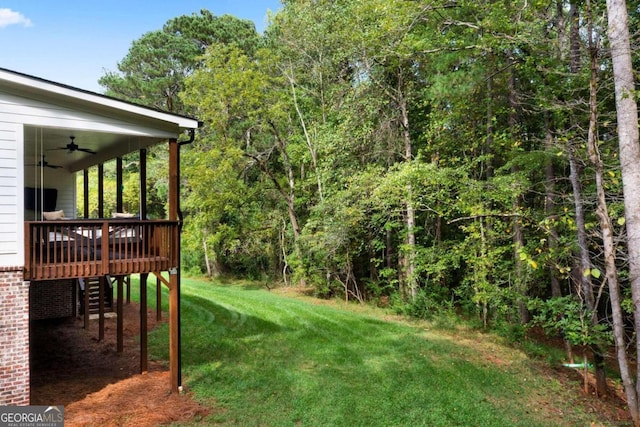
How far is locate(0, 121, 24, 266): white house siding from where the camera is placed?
19.0ft

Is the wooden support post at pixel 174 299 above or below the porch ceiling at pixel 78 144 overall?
below

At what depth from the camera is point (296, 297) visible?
17219 millimetres

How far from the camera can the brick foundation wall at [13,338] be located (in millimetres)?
5719

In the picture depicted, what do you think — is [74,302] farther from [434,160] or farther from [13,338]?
[434,160]

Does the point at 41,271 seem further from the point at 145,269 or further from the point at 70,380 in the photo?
the point at 70,380

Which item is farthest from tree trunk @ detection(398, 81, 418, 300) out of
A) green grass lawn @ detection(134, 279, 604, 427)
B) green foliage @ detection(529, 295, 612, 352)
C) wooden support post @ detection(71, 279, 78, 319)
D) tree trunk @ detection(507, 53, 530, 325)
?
wooden support post @ detection(71, 279, 78, 319)

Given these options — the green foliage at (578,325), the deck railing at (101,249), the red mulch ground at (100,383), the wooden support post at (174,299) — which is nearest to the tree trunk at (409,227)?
the green foliage at (578,325)

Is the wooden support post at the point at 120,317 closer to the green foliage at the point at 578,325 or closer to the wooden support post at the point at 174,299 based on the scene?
the wooden support post at the point at 174,299

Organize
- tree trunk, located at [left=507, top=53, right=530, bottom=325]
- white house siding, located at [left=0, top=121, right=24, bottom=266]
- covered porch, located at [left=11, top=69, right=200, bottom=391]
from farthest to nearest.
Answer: tree trunk, located at [left=507, top=53, right=530, bottom=325]
covered porch, located at [left=11, top=69, right=200, bottom=391]
white house siding, located at [left=0, top=121, right=24, bottom=266]

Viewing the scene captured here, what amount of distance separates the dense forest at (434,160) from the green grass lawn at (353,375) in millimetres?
1378

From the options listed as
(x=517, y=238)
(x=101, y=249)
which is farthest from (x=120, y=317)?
(x=517, y=238)

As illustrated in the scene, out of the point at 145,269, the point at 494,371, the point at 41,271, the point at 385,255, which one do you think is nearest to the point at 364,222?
the point at 385,255

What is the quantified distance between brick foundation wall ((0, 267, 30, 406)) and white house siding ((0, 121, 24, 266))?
0.80ft

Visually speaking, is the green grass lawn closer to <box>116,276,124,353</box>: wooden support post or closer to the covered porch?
<box>116,276,124,353</box>: wooden support post
